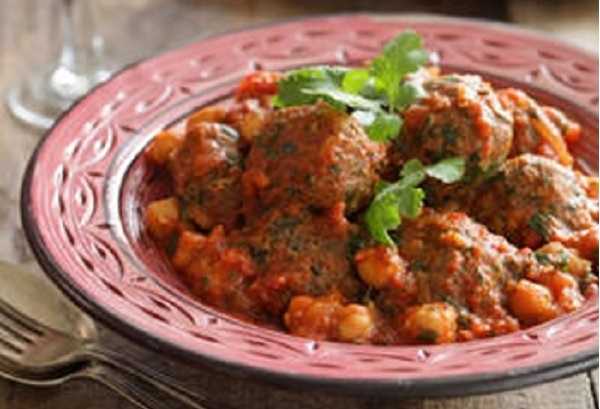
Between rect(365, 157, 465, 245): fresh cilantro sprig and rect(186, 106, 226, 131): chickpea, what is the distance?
24.2 inches

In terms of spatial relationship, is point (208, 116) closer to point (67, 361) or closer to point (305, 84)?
point (305, 84)

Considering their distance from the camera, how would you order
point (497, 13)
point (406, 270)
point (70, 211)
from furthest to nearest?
point (497, 13)
point (70, 211)
point (406, 270)

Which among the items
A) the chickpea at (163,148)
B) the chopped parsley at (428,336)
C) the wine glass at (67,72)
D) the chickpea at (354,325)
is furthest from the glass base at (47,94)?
the chopped parsley at (428,336)

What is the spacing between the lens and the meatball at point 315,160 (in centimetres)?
286

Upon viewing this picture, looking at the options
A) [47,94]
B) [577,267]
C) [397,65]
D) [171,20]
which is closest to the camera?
[577,267]

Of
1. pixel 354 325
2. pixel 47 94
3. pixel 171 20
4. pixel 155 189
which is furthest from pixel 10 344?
pixel 171 20

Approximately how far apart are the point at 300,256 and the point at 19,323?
2.24 ft

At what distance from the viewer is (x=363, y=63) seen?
3.81m

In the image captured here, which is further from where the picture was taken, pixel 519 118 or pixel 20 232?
pixel 20 232

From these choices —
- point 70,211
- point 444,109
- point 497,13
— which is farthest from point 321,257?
point 497,13

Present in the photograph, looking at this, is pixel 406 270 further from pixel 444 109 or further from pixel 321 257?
pixel 444 109

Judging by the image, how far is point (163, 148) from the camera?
3332 millimetres

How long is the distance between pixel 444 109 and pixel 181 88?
3.19 feet

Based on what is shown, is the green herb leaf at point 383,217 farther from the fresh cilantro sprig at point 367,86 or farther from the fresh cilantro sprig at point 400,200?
the fresh cilantro sprig at point 367,86
